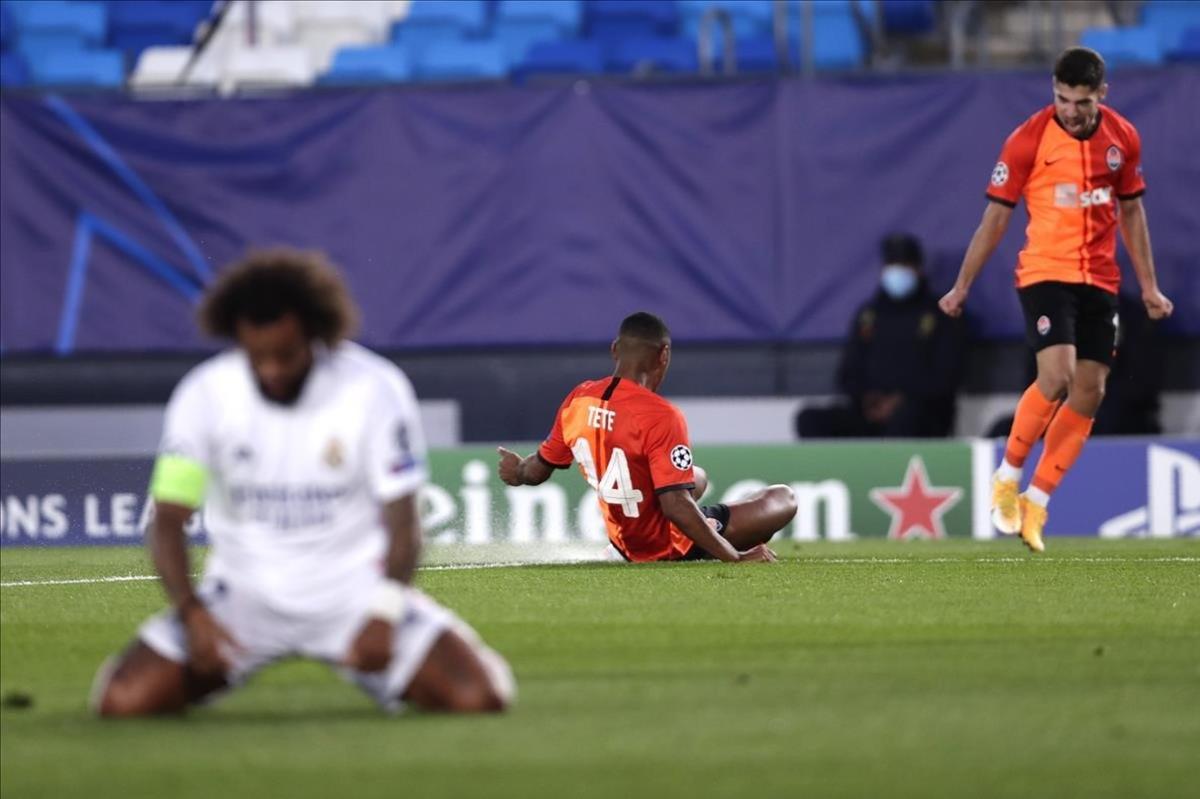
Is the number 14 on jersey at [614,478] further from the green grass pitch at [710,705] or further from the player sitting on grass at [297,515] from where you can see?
the player sitting on grass at [297,515]

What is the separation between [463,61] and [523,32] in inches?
27.7

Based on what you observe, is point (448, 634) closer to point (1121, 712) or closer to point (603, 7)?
point (1121, 712)

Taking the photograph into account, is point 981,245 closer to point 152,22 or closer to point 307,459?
point 307,459

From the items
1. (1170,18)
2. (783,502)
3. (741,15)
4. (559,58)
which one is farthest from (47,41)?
(783,502)

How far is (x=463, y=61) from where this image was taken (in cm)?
1697

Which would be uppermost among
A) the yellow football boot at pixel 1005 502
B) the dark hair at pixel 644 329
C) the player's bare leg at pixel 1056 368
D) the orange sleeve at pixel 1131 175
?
the orange sleeve at pixel 1131 175

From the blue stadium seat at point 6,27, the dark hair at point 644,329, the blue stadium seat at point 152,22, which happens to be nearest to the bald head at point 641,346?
the dark hair at point 644,329

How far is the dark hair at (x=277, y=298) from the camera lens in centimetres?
505

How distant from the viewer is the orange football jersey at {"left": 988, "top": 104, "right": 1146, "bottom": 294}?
10.4m

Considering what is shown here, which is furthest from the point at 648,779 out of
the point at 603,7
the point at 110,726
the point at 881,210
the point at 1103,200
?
the point at 603,7

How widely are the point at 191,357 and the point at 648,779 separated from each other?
12.4m

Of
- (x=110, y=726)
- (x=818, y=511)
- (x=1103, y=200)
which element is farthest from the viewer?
(x=818, y=511)

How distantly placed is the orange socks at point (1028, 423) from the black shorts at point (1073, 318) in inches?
9.6

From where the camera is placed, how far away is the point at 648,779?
175 inches
